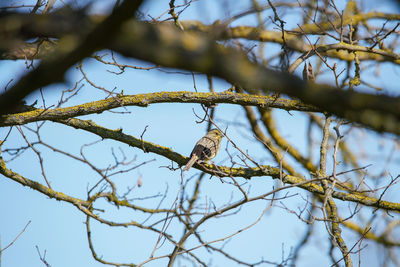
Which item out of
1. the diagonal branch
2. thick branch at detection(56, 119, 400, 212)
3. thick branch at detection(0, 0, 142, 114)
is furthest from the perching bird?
thick branch at detection(0, 0, 142, 114)

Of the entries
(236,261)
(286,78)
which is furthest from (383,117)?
(236,261)

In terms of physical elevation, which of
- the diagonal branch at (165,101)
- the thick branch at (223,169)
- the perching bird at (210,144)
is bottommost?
the thick branch at (223,169)

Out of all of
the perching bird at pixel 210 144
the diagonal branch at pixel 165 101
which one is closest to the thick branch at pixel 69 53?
the diagonal branch at pixel 165 101

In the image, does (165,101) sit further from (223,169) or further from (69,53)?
(69,53)

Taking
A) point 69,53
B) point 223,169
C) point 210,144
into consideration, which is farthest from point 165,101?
point 69,53

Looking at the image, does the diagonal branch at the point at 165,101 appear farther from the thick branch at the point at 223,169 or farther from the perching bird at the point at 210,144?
the perching bird at the point at 210,144

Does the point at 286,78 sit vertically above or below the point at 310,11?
below

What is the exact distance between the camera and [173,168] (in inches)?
191

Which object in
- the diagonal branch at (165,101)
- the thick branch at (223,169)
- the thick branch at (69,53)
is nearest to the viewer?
the thick branch at (69,53)

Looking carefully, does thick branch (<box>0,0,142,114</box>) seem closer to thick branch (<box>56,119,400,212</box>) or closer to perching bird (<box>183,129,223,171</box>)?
thick branch (<box>56,119,400,212</box>)

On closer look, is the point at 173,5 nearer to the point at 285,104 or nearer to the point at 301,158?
the point at 285,104

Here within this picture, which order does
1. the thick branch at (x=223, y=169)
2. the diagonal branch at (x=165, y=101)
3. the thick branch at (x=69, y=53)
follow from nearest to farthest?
the thick branch at (x=69, y=53) < the diagonal branch at (x=165, y=101) < the thick branch at (x=223, y=169)

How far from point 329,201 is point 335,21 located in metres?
3.29

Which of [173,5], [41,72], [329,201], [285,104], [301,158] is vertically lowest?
[41,72]
